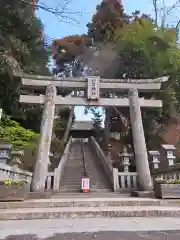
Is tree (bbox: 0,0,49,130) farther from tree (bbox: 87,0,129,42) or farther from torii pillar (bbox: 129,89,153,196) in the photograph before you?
tree (bbox: 87,0,129,42)

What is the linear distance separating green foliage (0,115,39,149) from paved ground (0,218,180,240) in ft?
23.4

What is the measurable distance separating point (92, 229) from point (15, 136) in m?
9.48

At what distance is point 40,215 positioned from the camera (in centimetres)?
512

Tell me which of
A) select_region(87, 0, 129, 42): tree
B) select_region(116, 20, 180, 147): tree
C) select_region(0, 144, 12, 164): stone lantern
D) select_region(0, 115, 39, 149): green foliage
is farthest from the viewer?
select_region(87, 0, 129, 42): tree

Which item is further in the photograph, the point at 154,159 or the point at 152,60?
the point at 152,60

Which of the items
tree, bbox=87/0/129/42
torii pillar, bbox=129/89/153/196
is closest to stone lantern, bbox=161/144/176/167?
torii pillar, bbox=129/89/153/196

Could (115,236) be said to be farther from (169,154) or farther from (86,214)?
(169,154)

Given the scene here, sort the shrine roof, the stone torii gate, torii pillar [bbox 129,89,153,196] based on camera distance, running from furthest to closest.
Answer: the shrine roof, the stone torii gate, torii pillar [bbox 129,89,153,196]

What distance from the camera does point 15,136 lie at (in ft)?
40.8

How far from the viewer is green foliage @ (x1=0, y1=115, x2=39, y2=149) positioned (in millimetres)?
11616

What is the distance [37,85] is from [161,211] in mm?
6754

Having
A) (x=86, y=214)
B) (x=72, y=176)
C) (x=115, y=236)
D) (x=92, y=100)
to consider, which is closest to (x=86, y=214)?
(x=86, y=214)

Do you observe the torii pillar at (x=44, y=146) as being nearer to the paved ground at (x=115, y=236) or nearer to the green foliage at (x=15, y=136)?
the green foliage at (x=15, y=136)

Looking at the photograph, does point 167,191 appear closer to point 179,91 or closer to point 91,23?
point 179,91
